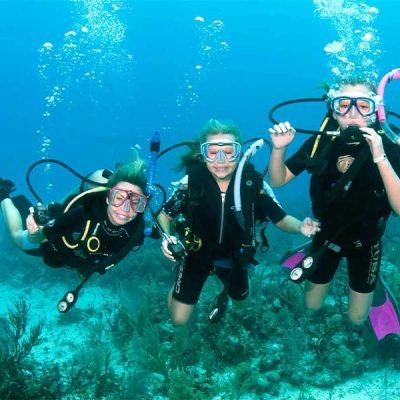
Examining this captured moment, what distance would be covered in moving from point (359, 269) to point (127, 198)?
11.1ft

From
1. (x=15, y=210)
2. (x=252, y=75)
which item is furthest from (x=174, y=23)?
(x=15, y=210)

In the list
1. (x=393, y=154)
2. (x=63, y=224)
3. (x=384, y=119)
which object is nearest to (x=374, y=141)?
(x=384, y=119)

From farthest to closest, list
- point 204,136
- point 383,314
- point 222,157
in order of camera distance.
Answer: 1. point 383,314
2. point 204,136
3. point 222,157

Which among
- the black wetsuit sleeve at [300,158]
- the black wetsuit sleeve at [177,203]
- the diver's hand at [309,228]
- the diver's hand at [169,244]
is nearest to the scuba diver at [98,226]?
the black wetsuit sleeve at [177,203]

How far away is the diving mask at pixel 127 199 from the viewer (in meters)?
5.31

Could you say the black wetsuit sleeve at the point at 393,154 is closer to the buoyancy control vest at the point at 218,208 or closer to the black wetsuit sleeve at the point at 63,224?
the buoyancy control vest at the point at 218,208

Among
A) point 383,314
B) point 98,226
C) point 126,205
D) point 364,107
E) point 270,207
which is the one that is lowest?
point 383,314

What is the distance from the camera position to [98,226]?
17.8 feet

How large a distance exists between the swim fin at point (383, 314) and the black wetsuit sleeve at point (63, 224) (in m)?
4.57

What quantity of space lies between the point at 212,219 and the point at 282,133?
5.06ft

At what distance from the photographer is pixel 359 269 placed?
5.79 m

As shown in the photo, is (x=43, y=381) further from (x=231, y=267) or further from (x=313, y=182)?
(x=313, y=182)

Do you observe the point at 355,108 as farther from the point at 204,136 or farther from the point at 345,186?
the point at 204,136

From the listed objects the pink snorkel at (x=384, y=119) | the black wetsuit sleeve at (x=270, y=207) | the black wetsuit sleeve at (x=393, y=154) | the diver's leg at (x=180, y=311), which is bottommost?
the diver's leg at (x=180, y=311)
